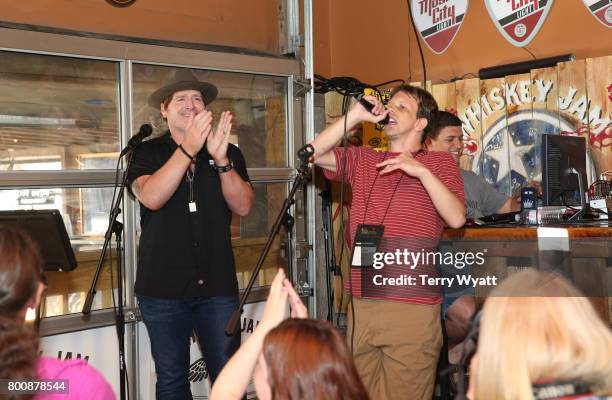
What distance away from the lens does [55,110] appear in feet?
11.6

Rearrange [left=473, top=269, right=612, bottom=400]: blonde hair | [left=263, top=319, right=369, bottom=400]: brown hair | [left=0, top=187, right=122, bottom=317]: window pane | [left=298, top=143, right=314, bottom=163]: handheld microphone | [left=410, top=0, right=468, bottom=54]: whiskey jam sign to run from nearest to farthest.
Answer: [left=473, top=269, right=612, bottom=400]: blonde hair < [left=263, top=319, right=369, bottom=400]: brown hair < [left=298, top=143, right=314, bottom=163]: handheld microphone < [left=0, top=187, right=122, bottom=317]: window pane < [left=410, top=0, right=468, bottom=54]: whiskey jam sign

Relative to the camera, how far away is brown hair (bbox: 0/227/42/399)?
150 centimetres

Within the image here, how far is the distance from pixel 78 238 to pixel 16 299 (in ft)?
6.90

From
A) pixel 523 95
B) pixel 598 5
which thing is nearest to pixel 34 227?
pixel 523 95

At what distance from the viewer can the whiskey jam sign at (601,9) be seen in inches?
163

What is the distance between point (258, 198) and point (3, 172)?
154 cm

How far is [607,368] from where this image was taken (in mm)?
1134

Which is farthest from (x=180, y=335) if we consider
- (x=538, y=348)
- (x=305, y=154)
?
(x=538, y=348)

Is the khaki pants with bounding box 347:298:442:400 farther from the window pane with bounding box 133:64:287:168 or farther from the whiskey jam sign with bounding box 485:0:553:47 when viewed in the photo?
the whiskey jam sign with bounding box 485:0:553:47

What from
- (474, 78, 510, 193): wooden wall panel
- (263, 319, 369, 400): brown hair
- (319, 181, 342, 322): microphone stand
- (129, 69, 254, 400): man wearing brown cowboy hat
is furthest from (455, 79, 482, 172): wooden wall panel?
(263, 319, 369, 400): brown hair

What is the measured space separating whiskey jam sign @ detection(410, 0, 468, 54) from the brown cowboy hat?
2373 millimetres

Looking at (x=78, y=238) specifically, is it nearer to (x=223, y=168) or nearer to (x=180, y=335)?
(x=180, y=335)

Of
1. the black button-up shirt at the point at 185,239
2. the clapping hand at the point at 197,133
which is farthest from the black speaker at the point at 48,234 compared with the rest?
the clapping hand at the point at 197,133

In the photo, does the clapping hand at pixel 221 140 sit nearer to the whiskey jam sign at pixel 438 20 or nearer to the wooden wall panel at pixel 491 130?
the wooden wall panel at pixel 491 130
